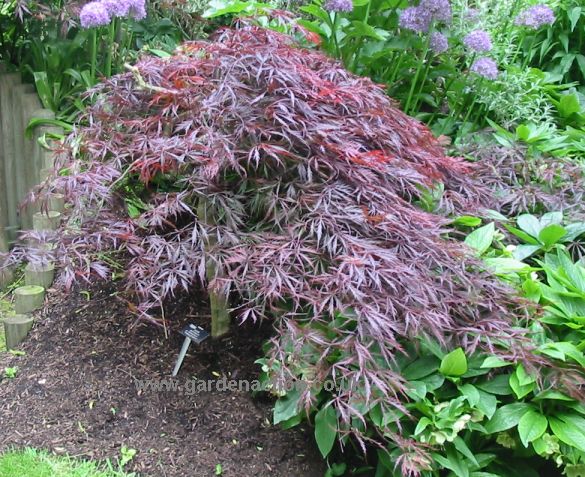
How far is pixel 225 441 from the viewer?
93.7 inches

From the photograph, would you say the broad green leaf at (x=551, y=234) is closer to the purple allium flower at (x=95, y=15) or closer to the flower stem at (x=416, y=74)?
the flower stem at (x=416, y=74)

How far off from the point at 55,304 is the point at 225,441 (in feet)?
3.92

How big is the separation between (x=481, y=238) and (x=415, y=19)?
1.33 m

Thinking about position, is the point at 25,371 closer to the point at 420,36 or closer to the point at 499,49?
the point at 420,36

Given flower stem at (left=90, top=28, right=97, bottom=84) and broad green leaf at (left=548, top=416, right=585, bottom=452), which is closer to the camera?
broad green leaf at (left=548, top=416, right=585, bottom=452)

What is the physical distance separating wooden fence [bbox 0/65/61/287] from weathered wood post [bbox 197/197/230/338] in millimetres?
1554

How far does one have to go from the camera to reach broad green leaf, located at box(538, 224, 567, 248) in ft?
8.50

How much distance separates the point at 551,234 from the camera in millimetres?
2621

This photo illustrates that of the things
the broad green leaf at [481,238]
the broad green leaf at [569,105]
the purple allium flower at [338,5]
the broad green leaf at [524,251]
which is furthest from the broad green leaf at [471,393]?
the broad green leaf at [569,105]

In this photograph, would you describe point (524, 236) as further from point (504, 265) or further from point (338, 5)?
point (338, 5)

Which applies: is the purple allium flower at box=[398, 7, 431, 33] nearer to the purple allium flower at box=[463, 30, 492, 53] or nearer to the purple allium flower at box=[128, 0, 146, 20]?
the purple allium flower at box=[463, 30, 492, 53]

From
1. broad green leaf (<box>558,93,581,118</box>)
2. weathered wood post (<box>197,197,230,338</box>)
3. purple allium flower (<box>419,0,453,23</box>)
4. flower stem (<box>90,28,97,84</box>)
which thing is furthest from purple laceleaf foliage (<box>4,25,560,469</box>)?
broad green leaf (<box>558,93,581,118</box>)

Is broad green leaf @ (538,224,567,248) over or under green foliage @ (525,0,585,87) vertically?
under

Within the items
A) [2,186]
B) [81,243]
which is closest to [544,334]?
[81,243]
